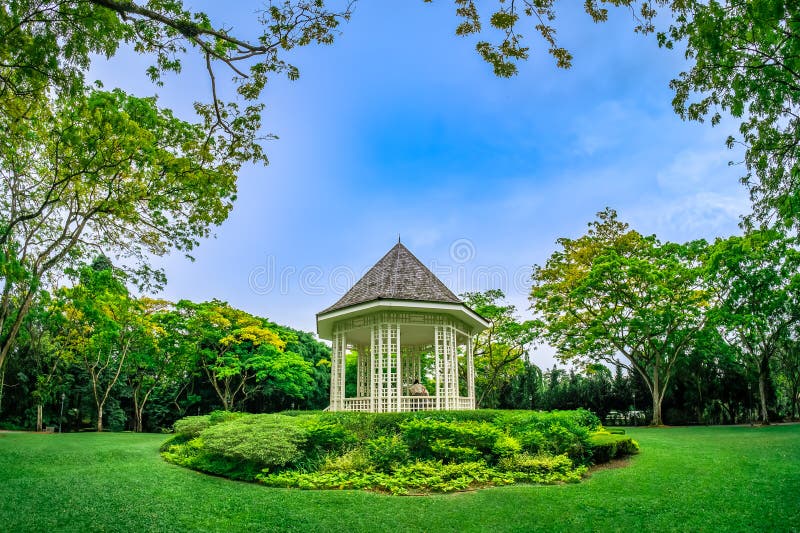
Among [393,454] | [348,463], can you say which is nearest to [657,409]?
[393,454]

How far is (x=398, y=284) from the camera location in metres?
14.4

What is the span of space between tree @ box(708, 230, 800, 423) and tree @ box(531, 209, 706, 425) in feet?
3.27

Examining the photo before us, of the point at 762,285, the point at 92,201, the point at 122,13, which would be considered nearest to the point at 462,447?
the point at 122,13

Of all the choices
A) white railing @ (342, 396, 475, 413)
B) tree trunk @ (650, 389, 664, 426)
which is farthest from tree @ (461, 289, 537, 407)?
white railing @ (342, 396, 475, 413)

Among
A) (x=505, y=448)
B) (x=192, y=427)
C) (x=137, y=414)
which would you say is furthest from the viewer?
(x=137, y=414)

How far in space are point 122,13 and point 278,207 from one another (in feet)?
26.4

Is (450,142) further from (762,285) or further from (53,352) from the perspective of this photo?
(53,352)

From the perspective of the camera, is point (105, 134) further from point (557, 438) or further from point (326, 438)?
point (557, 438)

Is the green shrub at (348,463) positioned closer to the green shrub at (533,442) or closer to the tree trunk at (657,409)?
Result: the green shrub at (533,442)

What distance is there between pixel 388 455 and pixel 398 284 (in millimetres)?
6340

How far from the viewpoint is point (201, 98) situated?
6754 millimetres

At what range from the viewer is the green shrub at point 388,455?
28.6 feet

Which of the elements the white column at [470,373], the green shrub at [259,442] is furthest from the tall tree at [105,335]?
the white column at [470,373]

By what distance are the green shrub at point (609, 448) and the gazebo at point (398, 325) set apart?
4.39 meters
